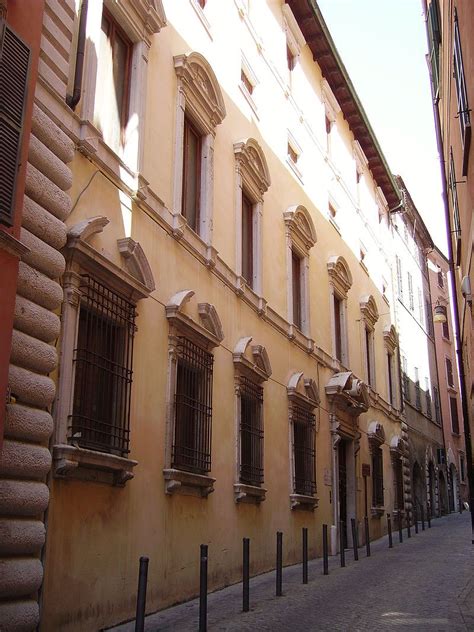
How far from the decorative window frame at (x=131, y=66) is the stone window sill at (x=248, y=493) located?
5039mm

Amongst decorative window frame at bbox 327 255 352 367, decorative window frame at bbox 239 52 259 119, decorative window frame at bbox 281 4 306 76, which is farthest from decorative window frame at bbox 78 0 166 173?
decorative window frame at bbox 327 255 352 367

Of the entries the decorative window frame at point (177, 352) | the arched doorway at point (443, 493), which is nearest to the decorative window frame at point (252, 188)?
the decorative window frame at point (177, 352)

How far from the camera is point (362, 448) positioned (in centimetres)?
1964

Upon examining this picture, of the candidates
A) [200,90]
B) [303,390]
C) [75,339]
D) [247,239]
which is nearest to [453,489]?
[303,390]

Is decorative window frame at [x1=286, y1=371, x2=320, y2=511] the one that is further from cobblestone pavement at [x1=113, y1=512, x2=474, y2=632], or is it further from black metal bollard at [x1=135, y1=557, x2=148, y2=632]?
black metal bollard at [x1=135, y1=557, x2=148, y2=632]

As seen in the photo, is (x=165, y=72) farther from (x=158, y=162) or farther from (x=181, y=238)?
(x=181, y=238)

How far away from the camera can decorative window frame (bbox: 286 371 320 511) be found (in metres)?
13.8

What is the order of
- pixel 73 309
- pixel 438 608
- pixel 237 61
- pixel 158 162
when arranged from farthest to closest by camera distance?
pixel 237 61 < pixel 158 162 < pixel 438 608 < pixel 73 309

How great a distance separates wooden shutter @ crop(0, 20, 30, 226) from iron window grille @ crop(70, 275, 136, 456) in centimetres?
174

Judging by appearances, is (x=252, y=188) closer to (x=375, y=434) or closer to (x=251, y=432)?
(x=251, y=432)

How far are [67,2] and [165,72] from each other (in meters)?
2.76

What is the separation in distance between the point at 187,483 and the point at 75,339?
10.1 ft

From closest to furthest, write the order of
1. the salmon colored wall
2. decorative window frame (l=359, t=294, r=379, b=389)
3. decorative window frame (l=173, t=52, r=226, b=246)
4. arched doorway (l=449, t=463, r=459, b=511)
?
the salmon colored wall < decorative window frame (l=173, t=52, r=226, b=246) < decorative window frame (l=359, t=294, r=379, b=389) < arched doorway (l=449, t=463, r=459, b=511)

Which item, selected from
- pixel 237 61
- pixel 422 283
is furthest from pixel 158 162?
pixel 422 283
